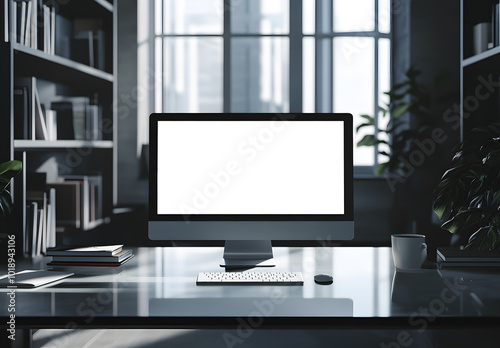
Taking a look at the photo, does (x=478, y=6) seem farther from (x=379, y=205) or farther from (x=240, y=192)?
(x=379, y=205)

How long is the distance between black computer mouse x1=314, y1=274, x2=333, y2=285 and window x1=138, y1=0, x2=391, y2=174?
11.1ft

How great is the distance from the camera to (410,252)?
63.6 inches

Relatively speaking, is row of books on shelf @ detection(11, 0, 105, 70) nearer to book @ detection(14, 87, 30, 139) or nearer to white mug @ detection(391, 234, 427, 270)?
book @ detection(14, 87, 30, 139)

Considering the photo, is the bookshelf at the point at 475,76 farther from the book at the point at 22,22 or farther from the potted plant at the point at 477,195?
the book at the point at 22,22

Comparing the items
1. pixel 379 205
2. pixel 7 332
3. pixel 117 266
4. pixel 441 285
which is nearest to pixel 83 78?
pixel 117 266

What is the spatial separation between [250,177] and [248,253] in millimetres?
262

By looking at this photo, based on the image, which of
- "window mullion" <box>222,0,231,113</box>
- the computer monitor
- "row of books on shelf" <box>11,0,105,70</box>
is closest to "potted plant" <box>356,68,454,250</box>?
"window mullion" <box>222,0,231,113</box>

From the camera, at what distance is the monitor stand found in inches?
66.0

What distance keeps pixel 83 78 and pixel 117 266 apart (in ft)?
5.73

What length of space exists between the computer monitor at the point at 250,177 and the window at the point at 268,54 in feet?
10.0

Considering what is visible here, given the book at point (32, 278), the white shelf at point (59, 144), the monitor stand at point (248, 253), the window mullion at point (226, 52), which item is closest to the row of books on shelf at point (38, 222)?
the white shelf at point (59, 144)

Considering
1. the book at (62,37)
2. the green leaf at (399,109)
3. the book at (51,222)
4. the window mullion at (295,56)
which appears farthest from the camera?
the window mullion at (295,56)

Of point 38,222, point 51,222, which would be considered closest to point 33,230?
point 38,222

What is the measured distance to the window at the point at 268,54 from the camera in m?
4.72
